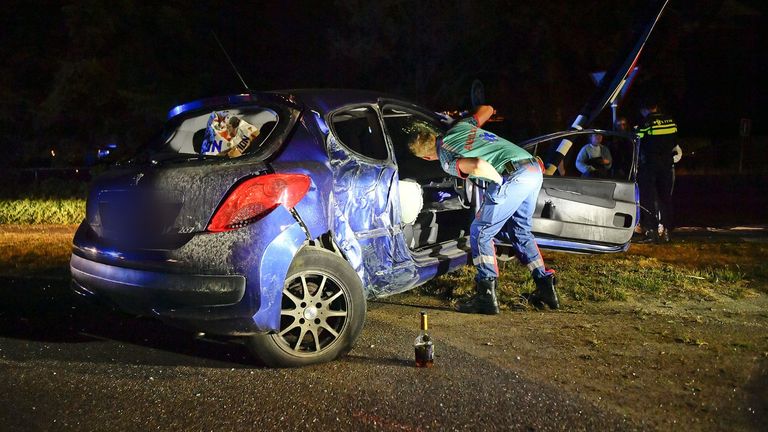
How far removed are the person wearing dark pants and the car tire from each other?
5453mm

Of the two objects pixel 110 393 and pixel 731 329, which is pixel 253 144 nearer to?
pixel 110 393

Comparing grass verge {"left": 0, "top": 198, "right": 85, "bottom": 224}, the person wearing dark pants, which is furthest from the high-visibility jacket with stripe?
grass verge {"left": 0, "top": 198, "right": 85, "bottom": 224}

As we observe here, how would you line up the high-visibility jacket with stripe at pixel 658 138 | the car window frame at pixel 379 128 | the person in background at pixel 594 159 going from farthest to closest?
the high-visibility jacket with stripe at pixel 658 138 < the person in background at pixel 594 159 < the car window frame at pixel 379 128

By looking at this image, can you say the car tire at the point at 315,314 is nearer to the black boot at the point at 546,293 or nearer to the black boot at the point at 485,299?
the black boot at the point at 485,299

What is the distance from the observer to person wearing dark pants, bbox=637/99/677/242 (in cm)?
887

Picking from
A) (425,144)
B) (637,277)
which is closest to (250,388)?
(425,144)

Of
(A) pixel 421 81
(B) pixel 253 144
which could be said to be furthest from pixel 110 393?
(A) pixel 421 81

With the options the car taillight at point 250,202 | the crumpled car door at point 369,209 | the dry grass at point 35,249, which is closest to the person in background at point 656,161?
the crumpled car door at point 369,209

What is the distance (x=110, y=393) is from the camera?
12.8 feet

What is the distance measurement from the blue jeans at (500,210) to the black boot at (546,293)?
58mm

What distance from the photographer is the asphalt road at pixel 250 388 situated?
352 centimetres

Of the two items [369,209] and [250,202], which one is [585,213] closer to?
[369,209]

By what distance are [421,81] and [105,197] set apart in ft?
53.0

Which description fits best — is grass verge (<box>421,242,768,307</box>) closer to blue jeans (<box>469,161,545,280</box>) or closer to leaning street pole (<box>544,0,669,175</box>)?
blue jeans (<box>469,161,545,280</box>)
